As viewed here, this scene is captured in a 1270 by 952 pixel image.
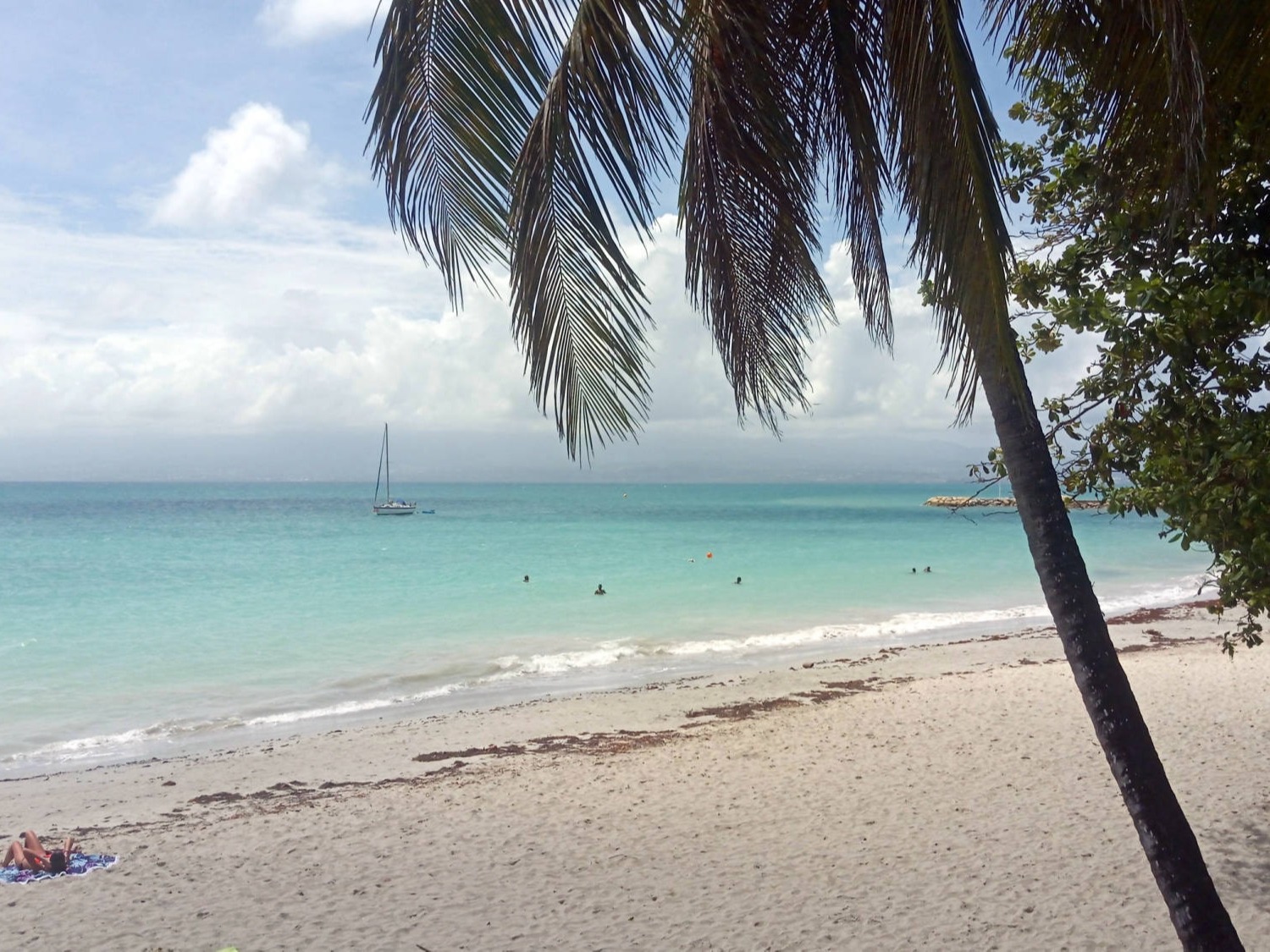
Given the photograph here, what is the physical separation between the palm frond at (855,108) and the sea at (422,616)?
289 centimetres

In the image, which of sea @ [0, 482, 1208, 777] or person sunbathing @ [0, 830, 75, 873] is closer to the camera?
person sunbathing @ [0, 830, 75, 873]

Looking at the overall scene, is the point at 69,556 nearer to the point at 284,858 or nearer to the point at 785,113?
the point at 284,858

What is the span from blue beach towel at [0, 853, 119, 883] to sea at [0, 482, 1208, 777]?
4.65 meters

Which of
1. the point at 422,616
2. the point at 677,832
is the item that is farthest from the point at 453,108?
the point at 422,616

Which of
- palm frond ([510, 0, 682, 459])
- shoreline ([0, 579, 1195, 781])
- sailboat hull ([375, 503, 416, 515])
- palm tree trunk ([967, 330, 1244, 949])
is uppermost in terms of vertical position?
palm frond ([510, 0, 682, 459])

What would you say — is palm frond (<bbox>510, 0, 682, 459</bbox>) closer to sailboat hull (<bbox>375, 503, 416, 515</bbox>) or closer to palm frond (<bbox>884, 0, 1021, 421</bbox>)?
palm frond (<bbox>884, 0, 1021, 421</bbox>)

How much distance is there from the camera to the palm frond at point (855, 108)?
3.59 metres

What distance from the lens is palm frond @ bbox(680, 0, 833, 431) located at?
336 cm

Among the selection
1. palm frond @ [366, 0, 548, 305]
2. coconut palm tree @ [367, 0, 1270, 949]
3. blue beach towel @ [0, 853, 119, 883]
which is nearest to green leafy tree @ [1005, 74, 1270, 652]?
coconut palm tree @ [367, 0, 1270, 949]

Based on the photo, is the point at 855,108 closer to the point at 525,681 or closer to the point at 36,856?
the point at 36,856

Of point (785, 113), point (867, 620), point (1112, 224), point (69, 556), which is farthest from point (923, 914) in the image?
point (69, 556)

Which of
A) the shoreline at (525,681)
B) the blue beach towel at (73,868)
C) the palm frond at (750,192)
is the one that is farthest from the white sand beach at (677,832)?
the palm frond at (750,192)

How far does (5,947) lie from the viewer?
5.55 m

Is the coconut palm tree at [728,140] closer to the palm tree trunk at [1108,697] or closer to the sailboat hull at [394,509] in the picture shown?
the palm tree trunk at [1108,697]
